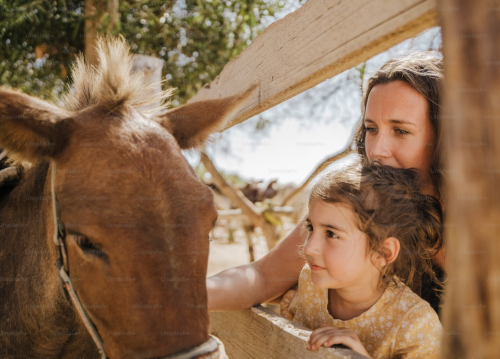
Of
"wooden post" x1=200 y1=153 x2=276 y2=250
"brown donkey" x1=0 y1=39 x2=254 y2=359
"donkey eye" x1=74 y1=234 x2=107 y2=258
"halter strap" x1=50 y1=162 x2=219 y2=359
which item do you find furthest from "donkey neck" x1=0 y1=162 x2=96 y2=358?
"wooden post" x1=200 y1=153 x2=276 y2=250

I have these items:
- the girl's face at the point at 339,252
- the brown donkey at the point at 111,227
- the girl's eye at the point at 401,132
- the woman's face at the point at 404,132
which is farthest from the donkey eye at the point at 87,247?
the girl's eye at the point at 401,132

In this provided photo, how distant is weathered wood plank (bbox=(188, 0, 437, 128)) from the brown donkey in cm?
41

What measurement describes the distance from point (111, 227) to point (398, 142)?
1570 millimetres

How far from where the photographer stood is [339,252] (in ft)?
5.58

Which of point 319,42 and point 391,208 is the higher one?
point 319,42

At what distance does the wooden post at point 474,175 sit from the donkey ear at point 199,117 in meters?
1.27

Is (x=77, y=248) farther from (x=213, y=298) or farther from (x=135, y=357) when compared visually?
(x=213, y=298)

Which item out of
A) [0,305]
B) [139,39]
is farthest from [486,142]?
[139,39]

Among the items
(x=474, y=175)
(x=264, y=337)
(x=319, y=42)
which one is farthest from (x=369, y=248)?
(x=474, y=175)

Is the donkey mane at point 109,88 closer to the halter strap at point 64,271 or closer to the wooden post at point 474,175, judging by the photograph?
the halter strap at point 64,271

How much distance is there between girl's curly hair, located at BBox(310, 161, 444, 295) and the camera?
5.70ft

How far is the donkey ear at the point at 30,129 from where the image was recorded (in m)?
1.42

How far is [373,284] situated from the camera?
1778 millimetres

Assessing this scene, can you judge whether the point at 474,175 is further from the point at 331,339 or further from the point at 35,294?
the point at 35,294
